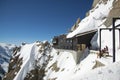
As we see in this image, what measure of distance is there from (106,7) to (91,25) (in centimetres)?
1459

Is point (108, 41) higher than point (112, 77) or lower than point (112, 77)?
higher

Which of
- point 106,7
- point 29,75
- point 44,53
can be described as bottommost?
point 29,75

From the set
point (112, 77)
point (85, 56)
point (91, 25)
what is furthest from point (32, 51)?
point (112, 77)

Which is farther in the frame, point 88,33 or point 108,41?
point 88,33

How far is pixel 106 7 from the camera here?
7269 centimetres

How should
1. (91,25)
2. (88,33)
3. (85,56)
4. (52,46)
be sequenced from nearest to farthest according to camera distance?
1. (85,56)
2. (88,33)
3. (91,25)
4. (52,46)

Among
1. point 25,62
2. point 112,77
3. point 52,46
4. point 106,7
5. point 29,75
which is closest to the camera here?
point 112,77

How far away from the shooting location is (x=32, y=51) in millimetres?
97938

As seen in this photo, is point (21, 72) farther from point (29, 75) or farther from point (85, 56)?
point (85, 56)

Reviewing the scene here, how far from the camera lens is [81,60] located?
145 feet

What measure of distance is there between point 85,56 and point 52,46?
52552 mm

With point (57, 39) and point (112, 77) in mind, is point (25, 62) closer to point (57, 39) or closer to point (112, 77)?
point (57, 39)

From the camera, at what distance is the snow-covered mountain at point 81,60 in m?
18.7

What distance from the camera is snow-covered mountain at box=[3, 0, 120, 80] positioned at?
18.7 metres
